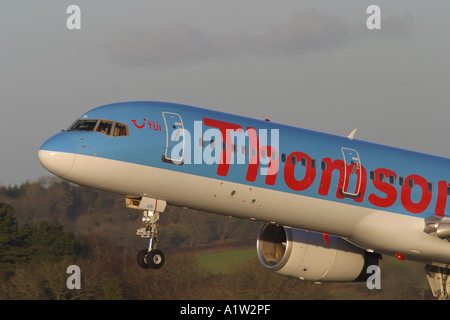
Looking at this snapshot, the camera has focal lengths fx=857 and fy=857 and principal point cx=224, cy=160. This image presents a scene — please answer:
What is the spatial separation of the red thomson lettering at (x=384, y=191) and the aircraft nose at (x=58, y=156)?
11.9 m

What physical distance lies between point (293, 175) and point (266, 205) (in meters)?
1.50

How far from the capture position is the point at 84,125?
95.2 ft

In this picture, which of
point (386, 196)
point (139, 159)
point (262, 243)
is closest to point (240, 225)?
point (262, 243)

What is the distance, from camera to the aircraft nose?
27.5 m

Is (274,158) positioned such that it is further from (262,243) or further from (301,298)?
(301,298)

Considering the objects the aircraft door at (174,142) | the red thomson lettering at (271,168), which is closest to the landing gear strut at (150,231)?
the aircraft door at (174,142)

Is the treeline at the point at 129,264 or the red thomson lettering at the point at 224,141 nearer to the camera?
the red thomson lettering at the point at 224,141

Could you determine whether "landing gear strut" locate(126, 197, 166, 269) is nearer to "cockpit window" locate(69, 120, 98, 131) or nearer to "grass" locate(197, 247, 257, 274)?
"cockpit window" locate(69, 120, 98, 131)

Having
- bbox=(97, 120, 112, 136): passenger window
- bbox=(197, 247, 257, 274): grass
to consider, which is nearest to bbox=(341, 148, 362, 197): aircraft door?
bbox=(97, 120, 112, 136): passenger window

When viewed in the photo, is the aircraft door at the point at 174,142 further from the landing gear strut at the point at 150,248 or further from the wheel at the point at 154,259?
the wheel at the point at 154,259

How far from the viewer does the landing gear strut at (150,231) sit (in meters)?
29.3

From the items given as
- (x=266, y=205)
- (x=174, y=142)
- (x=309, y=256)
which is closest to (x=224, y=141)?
(x=174, y=142)

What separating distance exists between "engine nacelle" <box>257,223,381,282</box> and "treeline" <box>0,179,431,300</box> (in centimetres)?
1007

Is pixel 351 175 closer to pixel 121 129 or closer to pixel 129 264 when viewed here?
pixel 121 129
